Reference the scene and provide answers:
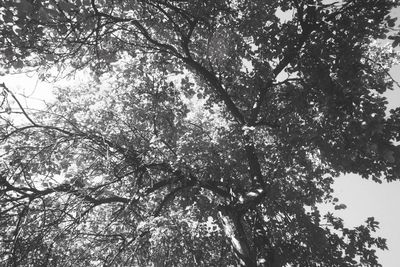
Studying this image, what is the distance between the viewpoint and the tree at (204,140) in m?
6.04

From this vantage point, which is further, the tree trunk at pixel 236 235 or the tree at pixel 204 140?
the tree trunk at pixel 236 235

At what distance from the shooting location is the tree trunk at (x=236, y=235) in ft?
26.1

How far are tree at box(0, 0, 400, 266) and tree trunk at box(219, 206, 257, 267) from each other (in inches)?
1.6

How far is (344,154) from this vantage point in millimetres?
7156

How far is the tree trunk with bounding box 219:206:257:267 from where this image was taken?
7.95 metres

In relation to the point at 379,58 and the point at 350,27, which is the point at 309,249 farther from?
the point at 379,58

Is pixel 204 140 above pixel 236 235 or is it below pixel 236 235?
above

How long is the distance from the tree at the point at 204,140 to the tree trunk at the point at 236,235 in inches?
1.6

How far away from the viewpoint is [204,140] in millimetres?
8852

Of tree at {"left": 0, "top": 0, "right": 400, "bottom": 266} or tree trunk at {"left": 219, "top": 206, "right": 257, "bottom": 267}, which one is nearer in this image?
tree at {"left": 0, "top": 0, "right": 400, "bottom": 266}

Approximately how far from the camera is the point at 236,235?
841cm

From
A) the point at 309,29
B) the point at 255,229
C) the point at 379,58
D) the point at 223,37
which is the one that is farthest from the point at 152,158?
the point at 379,58

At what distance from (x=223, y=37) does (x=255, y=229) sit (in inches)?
225

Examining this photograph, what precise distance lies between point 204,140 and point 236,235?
266 cm
